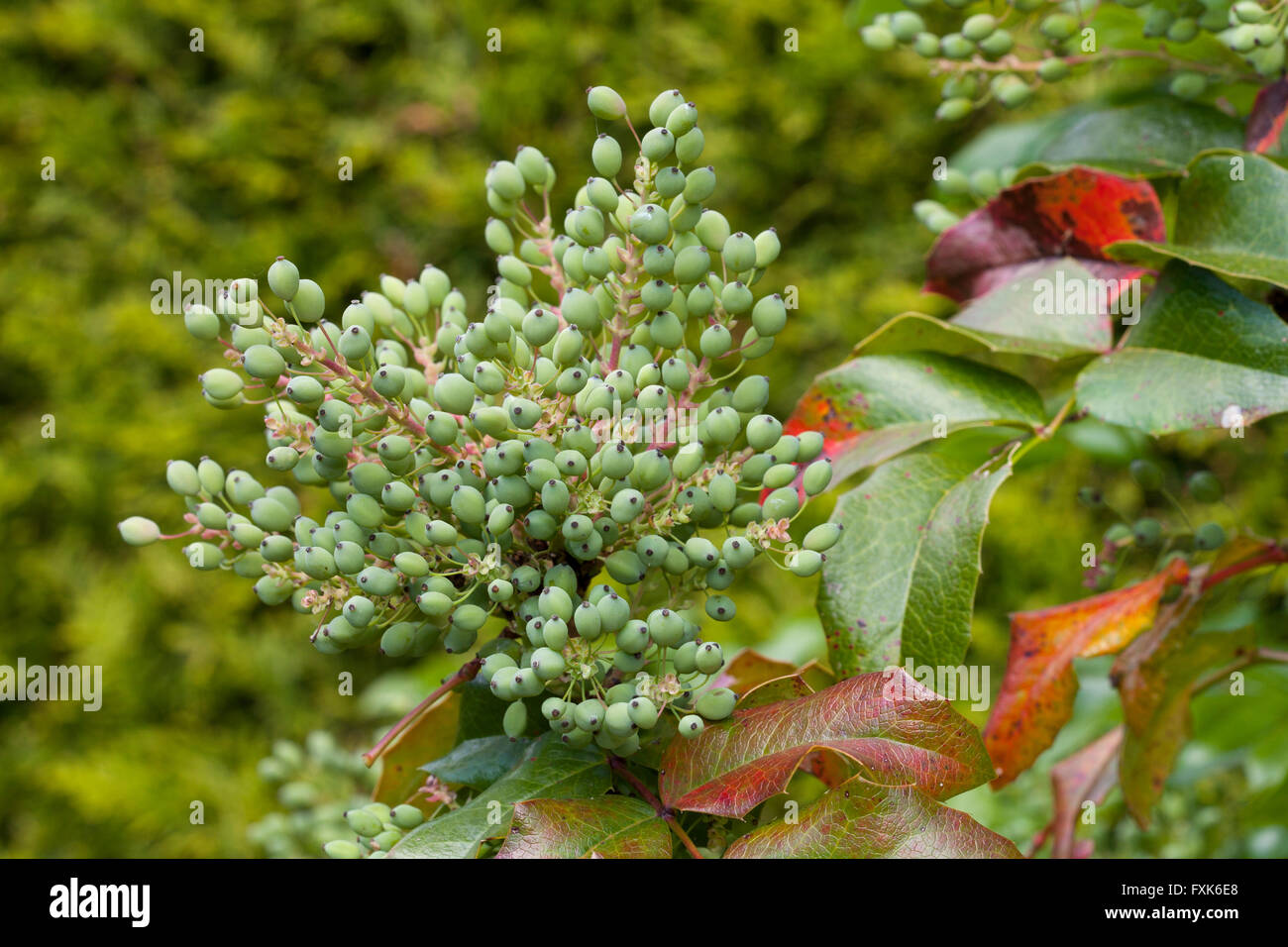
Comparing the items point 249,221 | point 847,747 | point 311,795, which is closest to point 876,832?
point 847,747

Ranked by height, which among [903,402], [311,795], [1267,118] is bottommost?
[311,795]

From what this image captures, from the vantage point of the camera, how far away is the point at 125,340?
2.47 meters

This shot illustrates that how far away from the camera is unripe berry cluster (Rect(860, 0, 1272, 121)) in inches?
32.4

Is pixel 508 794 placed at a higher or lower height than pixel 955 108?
lower

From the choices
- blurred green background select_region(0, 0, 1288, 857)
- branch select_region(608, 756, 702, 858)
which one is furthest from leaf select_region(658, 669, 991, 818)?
blurred green background select_region(0, 0, 1288, 857)

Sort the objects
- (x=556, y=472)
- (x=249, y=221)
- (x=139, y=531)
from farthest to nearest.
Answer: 1. (x=249, y=221)
2. (x=139, y=531)
3. (x=556, y=472)

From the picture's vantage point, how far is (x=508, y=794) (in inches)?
Result: 22.7

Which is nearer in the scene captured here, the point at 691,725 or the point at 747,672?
the point at 691,725

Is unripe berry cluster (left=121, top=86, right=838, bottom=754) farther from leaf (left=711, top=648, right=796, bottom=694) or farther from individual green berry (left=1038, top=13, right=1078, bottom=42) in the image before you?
individual green berry (left=1038, top=13, right=1078, bottom=42)

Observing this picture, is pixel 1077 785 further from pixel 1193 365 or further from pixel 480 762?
pixel 480 762

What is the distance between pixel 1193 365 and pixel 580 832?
19.2 inches

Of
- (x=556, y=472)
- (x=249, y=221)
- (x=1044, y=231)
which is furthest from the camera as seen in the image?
(x=249, y=221)

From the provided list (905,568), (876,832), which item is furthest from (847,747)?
(905,568)

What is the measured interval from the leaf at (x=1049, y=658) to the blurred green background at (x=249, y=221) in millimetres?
1505
